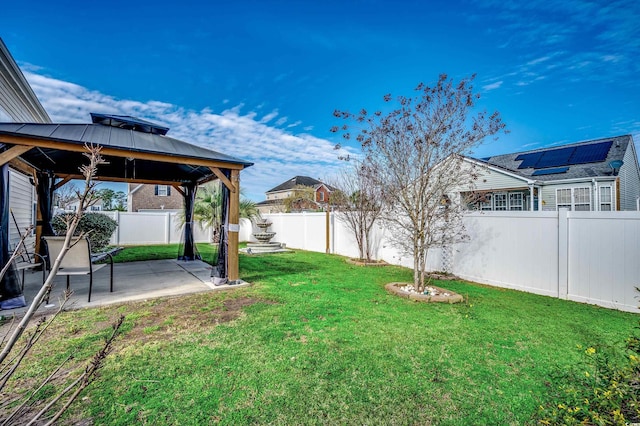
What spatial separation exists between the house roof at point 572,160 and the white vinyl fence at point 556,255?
28.5 feet

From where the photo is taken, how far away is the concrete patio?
495 cm

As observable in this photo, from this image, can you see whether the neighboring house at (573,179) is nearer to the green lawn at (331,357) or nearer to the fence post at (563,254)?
the fence post at (563,254)

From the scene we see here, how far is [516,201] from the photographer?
14203mm

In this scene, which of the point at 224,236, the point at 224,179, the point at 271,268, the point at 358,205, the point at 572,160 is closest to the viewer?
the point at 224,179

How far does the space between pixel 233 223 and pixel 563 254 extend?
6.15m

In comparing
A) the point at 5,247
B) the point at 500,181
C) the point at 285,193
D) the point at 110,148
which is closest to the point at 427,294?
the point at 110,148

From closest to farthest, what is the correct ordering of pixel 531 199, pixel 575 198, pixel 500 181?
pixel 575 198
pixel 531 199
pixel 500 181

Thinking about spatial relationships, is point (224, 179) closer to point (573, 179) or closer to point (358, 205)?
point (358, 205)

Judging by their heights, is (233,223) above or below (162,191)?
below

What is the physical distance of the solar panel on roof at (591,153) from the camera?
13188mm

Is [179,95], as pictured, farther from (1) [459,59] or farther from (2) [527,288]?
(2) [527,288]

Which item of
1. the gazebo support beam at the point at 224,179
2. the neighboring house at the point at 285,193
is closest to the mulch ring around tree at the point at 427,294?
the gazebo support beam at the point at 224,179

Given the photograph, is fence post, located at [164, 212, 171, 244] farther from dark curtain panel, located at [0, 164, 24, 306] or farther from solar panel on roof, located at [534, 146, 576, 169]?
solar panel on roof, located at [534, 146, 576, 169]

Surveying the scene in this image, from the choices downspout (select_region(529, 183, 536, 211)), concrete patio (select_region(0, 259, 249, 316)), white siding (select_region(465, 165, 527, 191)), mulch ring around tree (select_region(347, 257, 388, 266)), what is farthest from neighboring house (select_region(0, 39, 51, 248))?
downspout (select_region(529, 183, 536, 211))
